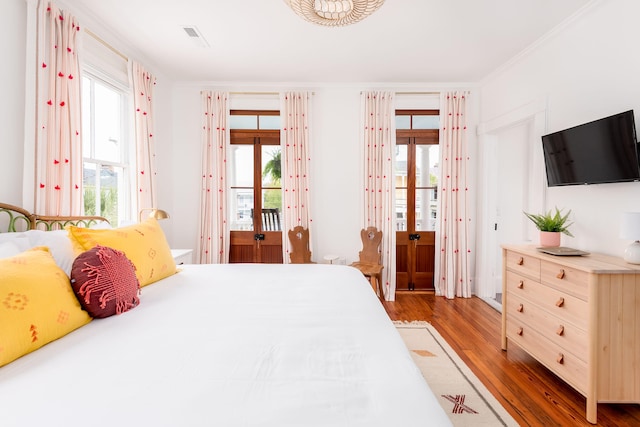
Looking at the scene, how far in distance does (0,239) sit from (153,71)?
2849mm

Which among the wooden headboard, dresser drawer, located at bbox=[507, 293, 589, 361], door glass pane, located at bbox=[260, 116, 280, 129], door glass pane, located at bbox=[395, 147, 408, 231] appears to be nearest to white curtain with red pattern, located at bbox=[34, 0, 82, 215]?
the wooden headboard

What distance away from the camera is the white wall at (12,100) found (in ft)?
6.53

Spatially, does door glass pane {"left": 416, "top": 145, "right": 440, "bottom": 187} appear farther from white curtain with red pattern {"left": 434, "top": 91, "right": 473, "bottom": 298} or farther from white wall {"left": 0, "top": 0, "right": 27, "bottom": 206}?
white wall {"left": 0, "top": 0, "right": 27, "bottom": 206}

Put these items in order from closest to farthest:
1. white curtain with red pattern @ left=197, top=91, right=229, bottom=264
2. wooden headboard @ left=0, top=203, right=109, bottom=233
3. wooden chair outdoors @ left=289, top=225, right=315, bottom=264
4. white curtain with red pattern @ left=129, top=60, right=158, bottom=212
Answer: wooden headboard @ left=0, top=203, right=109, bottom=233 → white curtain with red pattern @ left=129, top=60, right=158, bottom=212 → wooden chair outdoors @ left=289, top=225, right=315, bottom=264 → white curtain with red pattern @ left=197, top=91, right=229, bottom=264

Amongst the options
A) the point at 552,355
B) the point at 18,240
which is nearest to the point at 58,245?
the point at 18,240

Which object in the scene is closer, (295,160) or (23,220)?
Answer: (23,220)

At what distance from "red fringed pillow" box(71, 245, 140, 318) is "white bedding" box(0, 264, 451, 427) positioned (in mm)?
61

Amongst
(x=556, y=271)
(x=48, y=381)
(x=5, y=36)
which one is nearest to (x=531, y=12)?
(x=556, y=271)

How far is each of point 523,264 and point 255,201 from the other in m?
3.23

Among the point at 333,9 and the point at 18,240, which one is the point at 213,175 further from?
the point at 333,9

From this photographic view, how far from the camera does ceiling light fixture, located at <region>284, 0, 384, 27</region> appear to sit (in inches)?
78.9

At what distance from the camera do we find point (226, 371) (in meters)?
0.95

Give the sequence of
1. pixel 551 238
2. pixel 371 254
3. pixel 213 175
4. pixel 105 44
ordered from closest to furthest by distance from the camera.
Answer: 1. pixel 551 238
2. pixel 105 44
3. pixel 371 254
4. pixel 213 175

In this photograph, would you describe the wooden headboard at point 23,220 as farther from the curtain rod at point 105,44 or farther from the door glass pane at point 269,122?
the door glass pane at point 269,122
